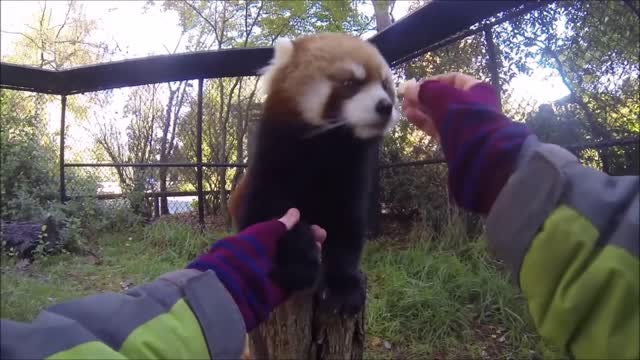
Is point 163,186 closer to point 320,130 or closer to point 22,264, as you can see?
point 320,130

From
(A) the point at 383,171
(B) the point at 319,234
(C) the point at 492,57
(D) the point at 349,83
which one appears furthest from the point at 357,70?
(A) the point at 383,171

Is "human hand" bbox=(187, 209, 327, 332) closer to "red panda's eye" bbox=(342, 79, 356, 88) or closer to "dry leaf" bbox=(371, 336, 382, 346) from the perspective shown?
"red panda's eye" bbox=(342, 79, 356, 88)

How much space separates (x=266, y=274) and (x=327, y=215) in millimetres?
443

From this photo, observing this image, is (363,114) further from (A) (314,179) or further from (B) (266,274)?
(B) (266,274)

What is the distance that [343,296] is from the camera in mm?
1164

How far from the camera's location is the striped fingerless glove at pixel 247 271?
0.78 meters

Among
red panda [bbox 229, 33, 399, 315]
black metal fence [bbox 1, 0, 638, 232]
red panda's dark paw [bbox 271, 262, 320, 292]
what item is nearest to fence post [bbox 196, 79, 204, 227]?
black metal fence [bbox 1, 0, 638, 232]

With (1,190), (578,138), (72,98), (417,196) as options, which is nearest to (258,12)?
(417,196)

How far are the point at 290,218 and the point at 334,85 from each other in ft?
1.28

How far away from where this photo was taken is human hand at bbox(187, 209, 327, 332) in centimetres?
78

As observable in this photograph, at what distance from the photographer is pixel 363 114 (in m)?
1.22

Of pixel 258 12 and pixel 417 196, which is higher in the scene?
pixel 258 12

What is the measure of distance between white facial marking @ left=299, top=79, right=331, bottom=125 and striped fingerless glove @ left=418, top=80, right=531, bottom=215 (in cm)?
45

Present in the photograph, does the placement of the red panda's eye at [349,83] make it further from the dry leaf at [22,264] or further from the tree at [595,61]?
the tree at [595,61]
